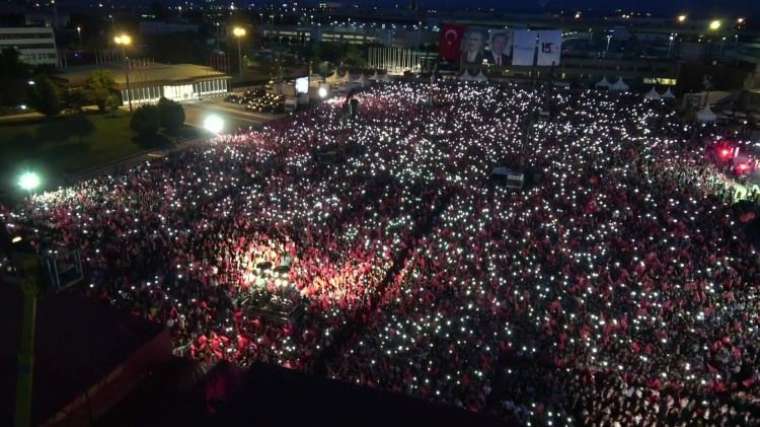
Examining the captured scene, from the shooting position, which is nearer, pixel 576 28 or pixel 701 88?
pixel 701 88

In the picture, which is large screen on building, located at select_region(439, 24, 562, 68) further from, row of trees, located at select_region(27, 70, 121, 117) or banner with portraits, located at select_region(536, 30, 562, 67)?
row of trees, located at select_region(27, 70, 121, 117)

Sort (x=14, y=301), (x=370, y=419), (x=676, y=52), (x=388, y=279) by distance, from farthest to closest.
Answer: (x=676, y=52), (x=388, y=279), (x=14, y=301), (x=370, y=419)

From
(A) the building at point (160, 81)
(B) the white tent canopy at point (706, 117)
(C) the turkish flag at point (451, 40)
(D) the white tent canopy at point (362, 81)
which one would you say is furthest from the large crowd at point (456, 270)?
(C) the turkish flag at point (451, 40)

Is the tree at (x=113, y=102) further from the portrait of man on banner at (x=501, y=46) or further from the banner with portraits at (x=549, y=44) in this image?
the banner with portraits at (x=549, y=44)

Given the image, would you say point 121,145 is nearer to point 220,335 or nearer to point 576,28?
point 220,335

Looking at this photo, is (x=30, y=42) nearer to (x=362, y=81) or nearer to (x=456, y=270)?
(x=362, y=81)

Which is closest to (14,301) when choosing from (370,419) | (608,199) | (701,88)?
(370,419)
